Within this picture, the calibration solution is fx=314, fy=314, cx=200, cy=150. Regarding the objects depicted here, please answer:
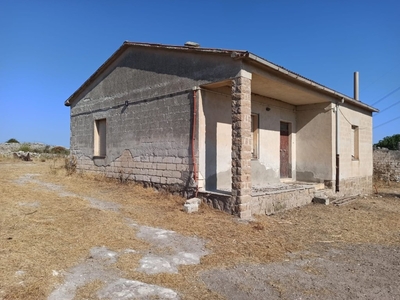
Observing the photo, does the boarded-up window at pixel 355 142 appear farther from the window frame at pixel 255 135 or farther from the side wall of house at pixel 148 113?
the side wall of house at pixel 148 113

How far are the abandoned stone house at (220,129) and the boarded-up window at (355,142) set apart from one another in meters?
0.04

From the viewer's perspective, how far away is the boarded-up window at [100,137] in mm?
12555

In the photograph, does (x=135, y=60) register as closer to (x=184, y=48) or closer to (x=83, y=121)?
(x=184, y=48)

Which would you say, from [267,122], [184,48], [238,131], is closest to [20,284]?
[238,131]

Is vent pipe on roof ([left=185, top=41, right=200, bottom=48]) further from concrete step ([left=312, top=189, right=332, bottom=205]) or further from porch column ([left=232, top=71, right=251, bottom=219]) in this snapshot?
concrete step ([left=312, top=189, right=332, bottom=205])

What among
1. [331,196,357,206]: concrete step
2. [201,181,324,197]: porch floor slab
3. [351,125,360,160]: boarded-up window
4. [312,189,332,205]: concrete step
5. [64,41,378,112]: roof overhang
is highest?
[64,41,378,112]: roof overhang

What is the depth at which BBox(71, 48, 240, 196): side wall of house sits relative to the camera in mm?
8594

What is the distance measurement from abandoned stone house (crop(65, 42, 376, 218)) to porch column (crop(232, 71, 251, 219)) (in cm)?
2

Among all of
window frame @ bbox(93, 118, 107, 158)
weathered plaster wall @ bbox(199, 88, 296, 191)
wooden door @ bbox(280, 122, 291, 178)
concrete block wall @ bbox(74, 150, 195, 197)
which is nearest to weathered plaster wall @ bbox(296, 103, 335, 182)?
wooden door @ bbox(280, 122, 291, 178)

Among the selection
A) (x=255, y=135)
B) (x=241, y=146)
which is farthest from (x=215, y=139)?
Answer: (x=255, y=135)

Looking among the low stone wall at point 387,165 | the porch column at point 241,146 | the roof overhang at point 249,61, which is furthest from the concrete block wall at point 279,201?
the low stone wall at point 387,165

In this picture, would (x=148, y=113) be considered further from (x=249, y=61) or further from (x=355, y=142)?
(x=355, y=142)

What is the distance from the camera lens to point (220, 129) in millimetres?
9094

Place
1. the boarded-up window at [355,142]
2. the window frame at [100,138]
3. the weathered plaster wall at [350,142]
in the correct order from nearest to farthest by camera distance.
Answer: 1. the weathered plaster wall at [350,142]
2. the window frame at [100,138]
3. the boarded-up window at [355,142]
